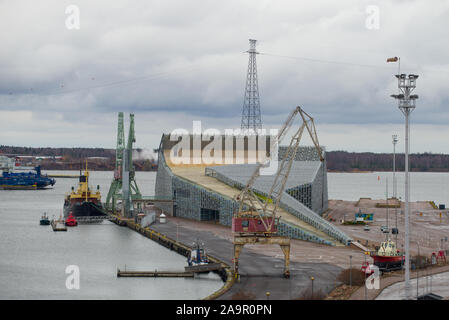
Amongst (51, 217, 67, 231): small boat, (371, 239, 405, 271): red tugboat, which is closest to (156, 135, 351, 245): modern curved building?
(371, 239, 405, 271): red tugboat

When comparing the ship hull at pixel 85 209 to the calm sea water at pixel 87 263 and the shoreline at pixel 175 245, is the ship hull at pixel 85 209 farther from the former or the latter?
the calm sea water at pixel 87 263

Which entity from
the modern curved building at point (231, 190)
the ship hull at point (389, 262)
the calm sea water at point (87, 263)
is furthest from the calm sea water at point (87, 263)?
the ship hull at point (389, 262)

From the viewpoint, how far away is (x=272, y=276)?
60.5 m

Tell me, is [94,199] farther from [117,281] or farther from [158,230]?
[117,281]

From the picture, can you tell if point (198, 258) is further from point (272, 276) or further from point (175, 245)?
point (175, 245)

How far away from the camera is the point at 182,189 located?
406ft

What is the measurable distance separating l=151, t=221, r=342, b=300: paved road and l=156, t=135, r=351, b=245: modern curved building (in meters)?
14.4

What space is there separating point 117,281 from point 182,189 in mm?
58072

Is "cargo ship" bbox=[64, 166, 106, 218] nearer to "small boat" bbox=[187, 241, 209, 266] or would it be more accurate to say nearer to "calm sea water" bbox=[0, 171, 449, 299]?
"calm sea water" bbox=[0, 171, 449, 299]

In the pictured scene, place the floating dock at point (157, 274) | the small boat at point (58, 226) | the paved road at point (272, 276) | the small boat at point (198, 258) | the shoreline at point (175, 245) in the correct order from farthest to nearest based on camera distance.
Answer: the small boat at point (58, 226), the small boat at point (198, 258), the floating dock at point (157, 274), the shoreline at point (175, 245), the paved road at point (272, 276)

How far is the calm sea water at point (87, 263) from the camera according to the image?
61.1m

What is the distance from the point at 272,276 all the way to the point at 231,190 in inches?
2129

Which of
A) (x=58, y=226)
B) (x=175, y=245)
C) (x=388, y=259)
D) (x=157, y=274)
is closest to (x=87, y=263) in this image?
(x=175, y=245)

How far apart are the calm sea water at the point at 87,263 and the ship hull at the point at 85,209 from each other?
14353 mm
